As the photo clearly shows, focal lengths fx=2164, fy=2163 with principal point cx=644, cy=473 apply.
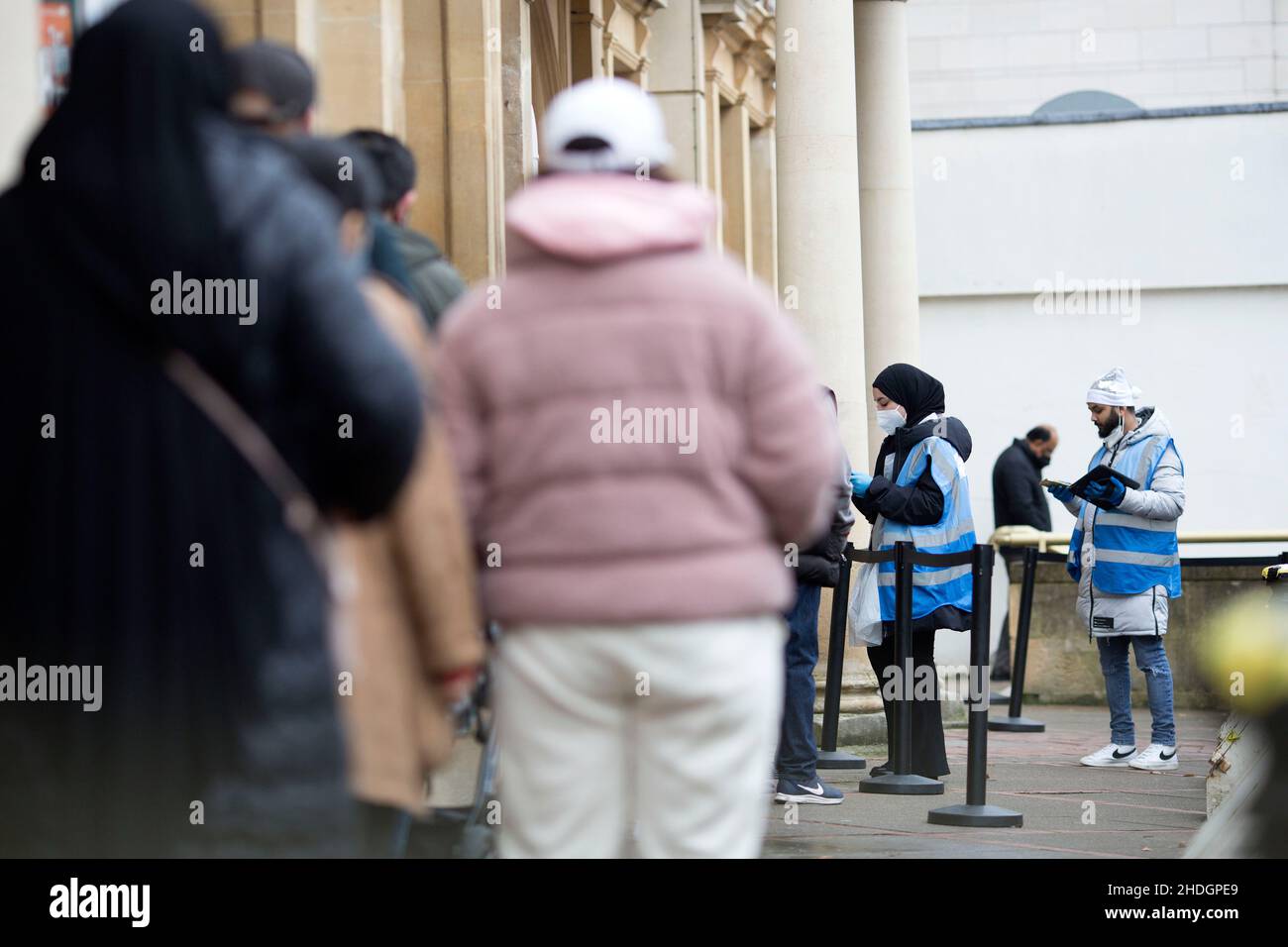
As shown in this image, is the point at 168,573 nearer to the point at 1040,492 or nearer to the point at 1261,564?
the point at 1261,564

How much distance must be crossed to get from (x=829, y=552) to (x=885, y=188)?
7953mm

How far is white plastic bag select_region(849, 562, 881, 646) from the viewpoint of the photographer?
973 centimetres

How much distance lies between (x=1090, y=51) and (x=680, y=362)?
2894cm

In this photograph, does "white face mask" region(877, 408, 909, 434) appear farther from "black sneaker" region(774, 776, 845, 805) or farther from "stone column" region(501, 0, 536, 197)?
"stone column" region(501, 0, 536, 197)

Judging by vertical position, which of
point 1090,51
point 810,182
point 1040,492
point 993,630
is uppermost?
point 1090,51

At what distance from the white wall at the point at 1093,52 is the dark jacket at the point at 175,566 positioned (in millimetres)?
28999

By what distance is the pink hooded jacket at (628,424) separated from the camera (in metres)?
3.63

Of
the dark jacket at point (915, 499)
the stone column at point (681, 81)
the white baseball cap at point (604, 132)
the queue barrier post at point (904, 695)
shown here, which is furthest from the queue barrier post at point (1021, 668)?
the white baseball cap at point (604, 132)

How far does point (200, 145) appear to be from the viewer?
9.70ft

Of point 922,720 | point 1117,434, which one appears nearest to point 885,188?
point 1117,434

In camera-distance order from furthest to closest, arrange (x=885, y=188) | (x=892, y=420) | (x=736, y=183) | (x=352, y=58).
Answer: (x=736, y=183), (x=885, y=188), (x=892, y=420), (x=352, y=58)

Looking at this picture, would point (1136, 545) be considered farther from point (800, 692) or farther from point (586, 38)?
point (586, 38)

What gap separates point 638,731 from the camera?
12.2 ft
